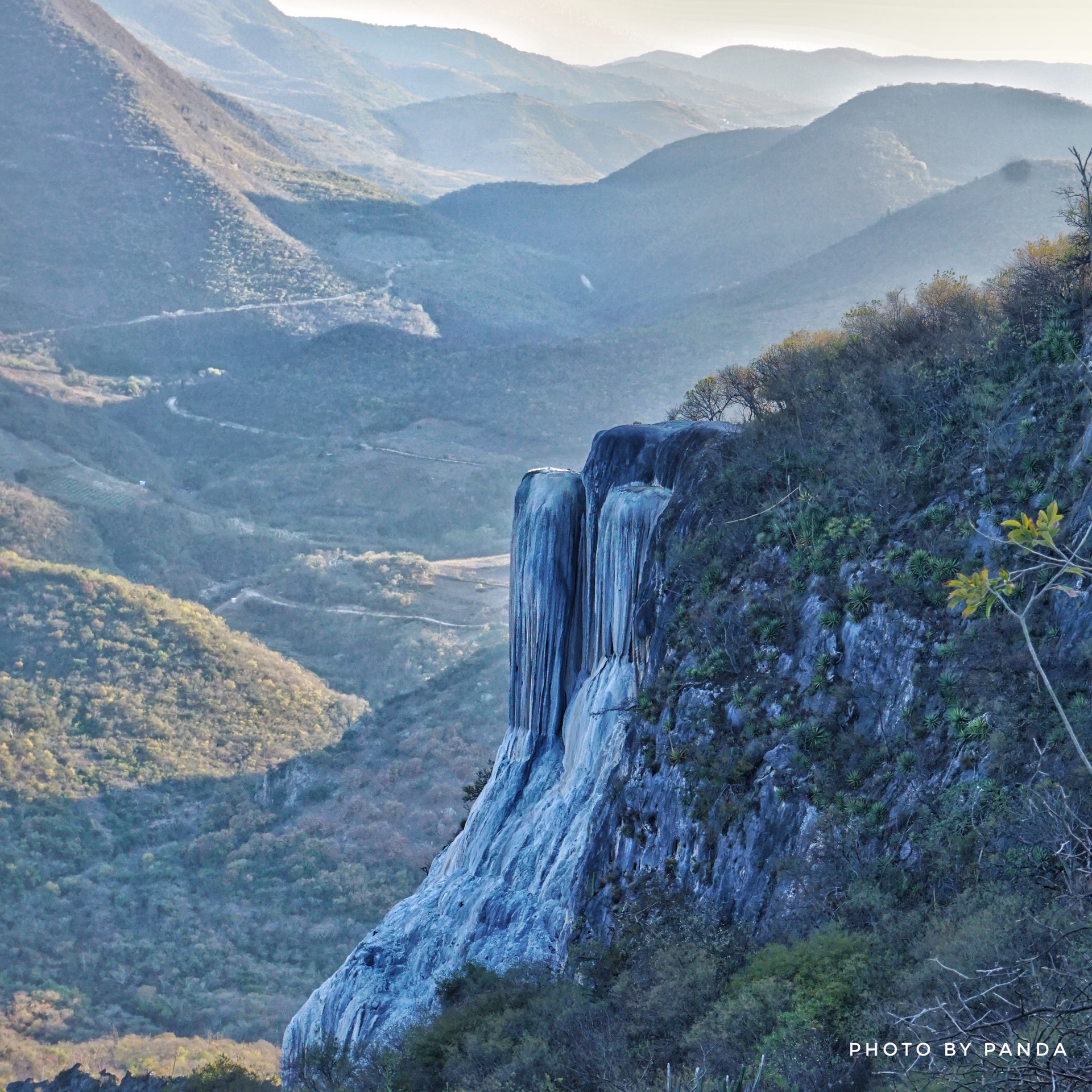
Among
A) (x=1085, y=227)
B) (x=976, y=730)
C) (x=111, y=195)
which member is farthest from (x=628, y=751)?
(x=111, y=195)

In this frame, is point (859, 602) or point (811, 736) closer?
point (811, 736)

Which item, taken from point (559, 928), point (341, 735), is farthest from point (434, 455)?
point (559, 928)

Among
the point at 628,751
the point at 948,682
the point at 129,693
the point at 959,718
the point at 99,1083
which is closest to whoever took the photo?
the point at 959,718

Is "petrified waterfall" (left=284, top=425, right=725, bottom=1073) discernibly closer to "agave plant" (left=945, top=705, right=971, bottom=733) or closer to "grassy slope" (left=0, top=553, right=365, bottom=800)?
"agave plant" (left=945, top=705, right=971, bottom=733)

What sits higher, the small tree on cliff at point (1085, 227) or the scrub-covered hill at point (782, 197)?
the scrub-covered hill at point (782, 197)

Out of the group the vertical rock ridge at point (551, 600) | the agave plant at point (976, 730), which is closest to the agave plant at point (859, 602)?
the agave plant at point (976, 730)

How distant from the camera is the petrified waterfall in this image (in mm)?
13602

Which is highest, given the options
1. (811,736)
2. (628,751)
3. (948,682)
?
(948,682)

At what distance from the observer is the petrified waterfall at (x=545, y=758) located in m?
13.6

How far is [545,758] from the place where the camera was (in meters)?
15.8

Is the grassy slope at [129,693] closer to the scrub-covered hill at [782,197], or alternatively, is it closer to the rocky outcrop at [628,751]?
the rocky outcrop at [628,751]

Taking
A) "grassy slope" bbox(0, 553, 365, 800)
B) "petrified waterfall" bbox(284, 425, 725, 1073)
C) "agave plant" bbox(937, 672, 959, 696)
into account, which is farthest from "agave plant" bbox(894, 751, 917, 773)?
"grassy slope" bbox(0, 553, 365, 800)

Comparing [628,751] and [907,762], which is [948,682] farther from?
[628,751]

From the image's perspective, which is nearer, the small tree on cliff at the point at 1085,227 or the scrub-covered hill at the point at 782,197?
the small tree on cliff at the point at 1085,227
